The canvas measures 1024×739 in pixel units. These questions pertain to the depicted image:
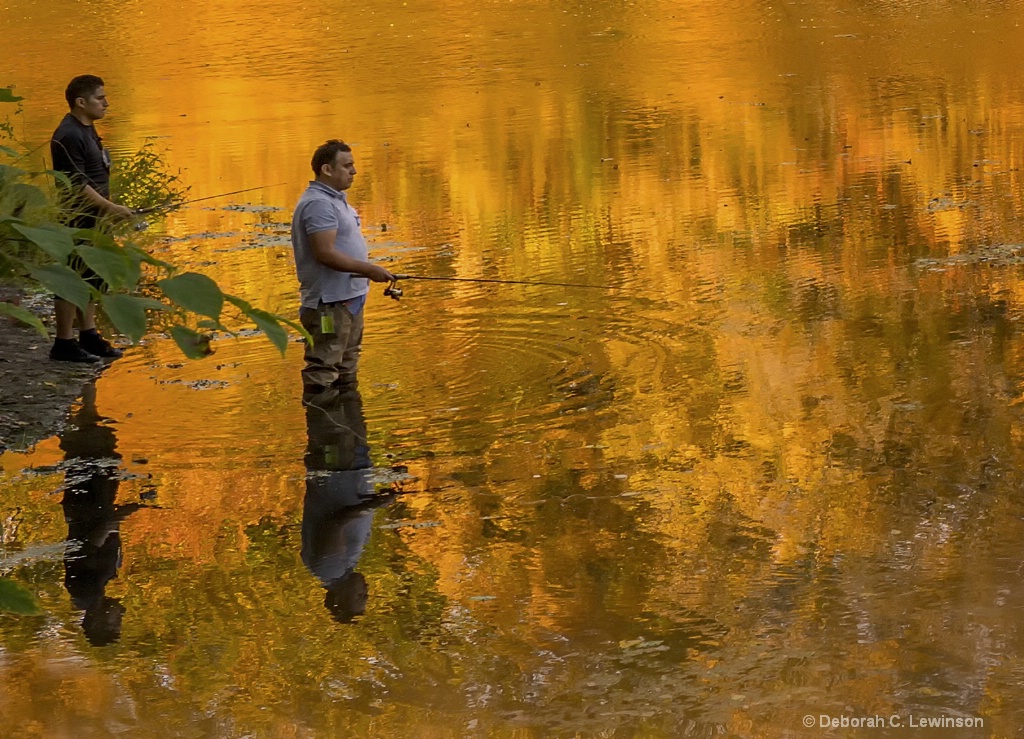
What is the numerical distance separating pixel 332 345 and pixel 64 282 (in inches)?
223

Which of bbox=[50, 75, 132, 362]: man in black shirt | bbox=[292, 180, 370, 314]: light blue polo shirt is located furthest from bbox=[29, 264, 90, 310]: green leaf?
bbox=[50, 75, 132, 362]: man in black shirt

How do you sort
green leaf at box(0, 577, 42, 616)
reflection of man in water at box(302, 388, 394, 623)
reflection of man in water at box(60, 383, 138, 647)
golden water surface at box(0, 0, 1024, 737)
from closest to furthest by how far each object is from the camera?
green leaf at box(0, 577, 42, 616), golden water surface at box(0, 0, 1024, 737), reflection of man in water at box(60, 383, 138, 647), reflection of man in water at box(302, 388, 394, 623)

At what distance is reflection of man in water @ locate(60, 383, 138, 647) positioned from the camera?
5.56 meters

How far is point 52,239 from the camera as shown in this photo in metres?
2.64

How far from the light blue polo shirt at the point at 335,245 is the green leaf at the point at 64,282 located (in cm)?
561

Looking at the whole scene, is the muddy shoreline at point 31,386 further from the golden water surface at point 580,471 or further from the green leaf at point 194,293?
the green leaf at point 194,293

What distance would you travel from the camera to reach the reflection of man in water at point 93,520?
556 centimetres

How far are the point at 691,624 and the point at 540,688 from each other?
604 mm

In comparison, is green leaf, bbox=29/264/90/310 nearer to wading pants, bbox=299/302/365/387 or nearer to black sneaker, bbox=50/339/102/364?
wading pants, bbox=299/302/365/387

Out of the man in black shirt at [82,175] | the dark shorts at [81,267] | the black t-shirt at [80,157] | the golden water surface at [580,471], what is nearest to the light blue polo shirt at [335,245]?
the golden water surface at [580,471]

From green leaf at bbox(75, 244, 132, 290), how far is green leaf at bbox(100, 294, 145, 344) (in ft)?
0.07

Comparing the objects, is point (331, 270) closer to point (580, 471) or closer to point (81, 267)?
point (580, 471)

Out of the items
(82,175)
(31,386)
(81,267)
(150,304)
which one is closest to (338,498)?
(31,386)

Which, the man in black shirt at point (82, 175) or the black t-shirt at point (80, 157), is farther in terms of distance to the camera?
the black t-shirt at point (80, 157)
